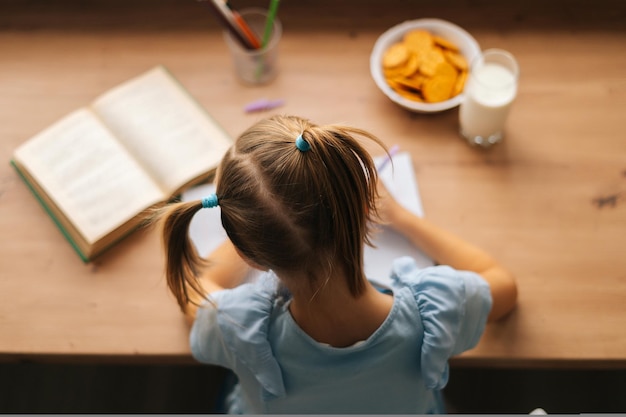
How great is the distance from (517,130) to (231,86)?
52 cm

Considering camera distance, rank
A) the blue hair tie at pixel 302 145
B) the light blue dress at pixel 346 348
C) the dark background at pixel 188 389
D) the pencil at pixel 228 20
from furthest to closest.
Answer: the dark background at pixel 188 389 → the pencil at pixel 228 20 → the light blue dress at pixel 346 348 → the blue hair tie at pixel 302 145

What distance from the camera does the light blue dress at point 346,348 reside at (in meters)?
0.78

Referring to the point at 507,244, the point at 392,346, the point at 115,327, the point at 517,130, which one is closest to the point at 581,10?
the point at 517,130

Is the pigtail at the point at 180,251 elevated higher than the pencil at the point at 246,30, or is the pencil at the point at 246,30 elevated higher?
the pencil at the point at 246,30

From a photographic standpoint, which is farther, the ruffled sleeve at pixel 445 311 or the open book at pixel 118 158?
the open book at pixel 118 158

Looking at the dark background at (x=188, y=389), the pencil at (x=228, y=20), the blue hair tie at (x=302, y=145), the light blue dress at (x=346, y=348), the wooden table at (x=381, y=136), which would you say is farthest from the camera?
the dark background at (x=188, y=389)

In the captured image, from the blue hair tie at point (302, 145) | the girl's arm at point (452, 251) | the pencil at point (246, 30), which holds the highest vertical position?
the blue hair tie at point (302, 145)

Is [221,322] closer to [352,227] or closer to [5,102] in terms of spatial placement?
[352,227]

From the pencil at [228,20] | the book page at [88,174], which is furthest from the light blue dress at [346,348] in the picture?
the pencil at [228,20]

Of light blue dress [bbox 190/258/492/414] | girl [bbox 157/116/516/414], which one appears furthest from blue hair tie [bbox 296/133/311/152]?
light blue dress [bbox 190/258/492/414]

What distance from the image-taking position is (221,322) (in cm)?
82

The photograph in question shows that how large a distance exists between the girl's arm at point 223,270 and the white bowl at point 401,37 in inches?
15.5

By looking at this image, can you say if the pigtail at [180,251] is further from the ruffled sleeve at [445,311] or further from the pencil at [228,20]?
the pencil at [228,20]

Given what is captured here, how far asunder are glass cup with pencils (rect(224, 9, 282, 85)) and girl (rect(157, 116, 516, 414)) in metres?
0.33
